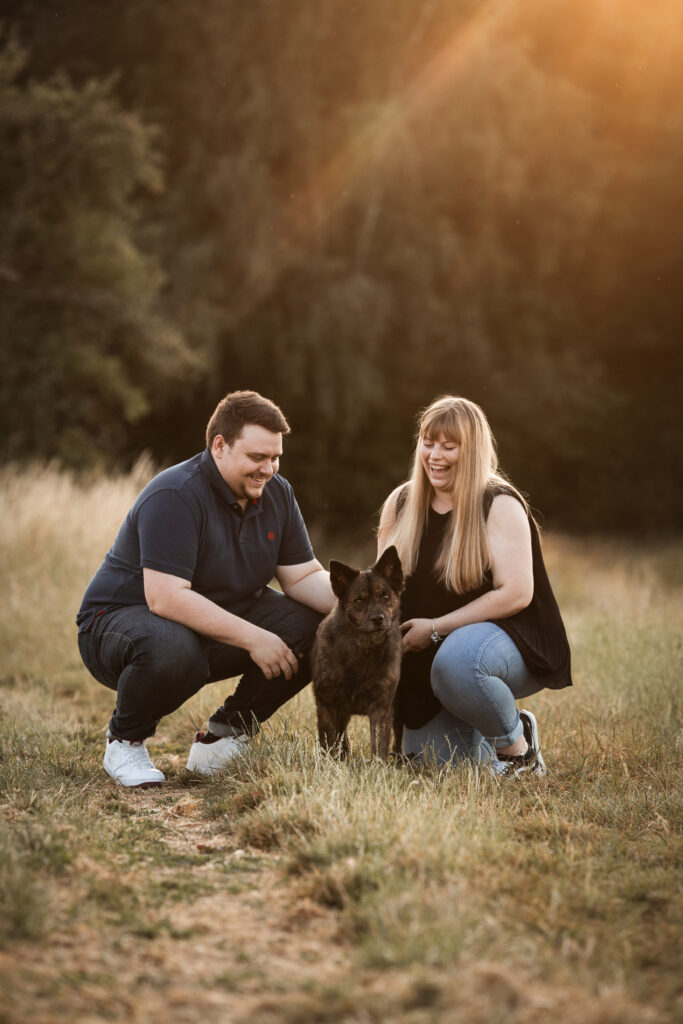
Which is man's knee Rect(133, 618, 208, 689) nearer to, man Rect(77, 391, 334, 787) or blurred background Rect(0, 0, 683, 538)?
man Rect(77, 391, 334, 787)

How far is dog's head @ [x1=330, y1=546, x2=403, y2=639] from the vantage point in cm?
425

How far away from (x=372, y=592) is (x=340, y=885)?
5.22 ft

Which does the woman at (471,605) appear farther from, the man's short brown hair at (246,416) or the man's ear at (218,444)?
the man's ear at (218,444)

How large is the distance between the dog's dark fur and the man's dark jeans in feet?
1.15

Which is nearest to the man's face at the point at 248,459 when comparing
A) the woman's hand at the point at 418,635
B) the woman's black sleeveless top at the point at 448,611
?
the woman's black sleeveless top at the point at 448,611

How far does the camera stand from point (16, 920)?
8.64 feet

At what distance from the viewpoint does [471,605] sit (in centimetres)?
442

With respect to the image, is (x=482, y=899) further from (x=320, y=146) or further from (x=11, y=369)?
(x=320, y=146)

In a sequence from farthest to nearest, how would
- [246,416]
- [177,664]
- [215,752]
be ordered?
[215,752] < [246,416] < [177,664]

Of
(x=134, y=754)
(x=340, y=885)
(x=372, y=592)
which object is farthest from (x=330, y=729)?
(x=340, y=885)

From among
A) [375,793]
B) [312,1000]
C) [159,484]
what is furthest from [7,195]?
[312,1000]

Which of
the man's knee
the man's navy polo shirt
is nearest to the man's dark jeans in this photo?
the man's knee

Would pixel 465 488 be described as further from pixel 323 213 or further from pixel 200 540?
pixel 323 213

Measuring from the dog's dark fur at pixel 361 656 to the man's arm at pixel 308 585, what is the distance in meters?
0.41
